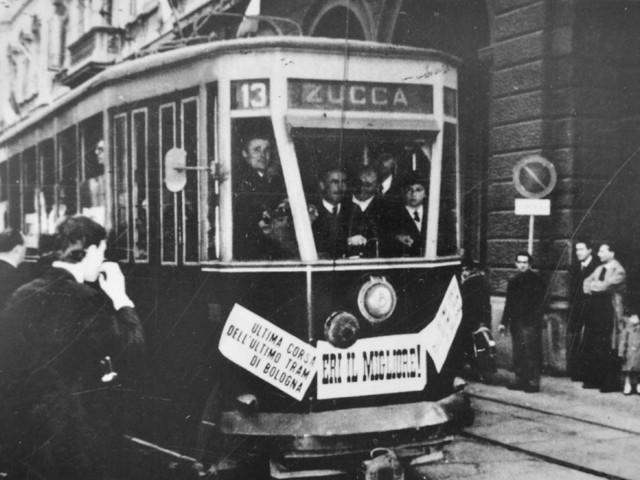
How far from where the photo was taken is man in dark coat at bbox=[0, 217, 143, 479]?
358 cm

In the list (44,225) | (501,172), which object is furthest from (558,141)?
(44,225)

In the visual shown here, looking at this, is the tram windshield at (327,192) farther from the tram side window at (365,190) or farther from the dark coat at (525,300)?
the dark coat at (525,300)

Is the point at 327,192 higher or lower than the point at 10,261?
higher

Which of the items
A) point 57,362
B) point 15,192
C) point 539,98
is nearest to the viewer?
point 57,362

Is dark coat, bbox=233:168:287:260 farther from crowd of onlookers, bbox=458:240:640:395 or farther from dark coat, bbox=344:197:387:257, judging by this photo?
crowd of onlookers, bbox=458:240:640:395

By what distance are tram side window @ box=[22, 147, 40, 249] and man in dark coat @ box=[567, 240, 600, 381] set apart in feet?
18.9

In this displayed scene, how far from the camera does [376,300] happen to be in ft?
16.0

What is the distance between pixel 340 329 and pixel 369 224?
677 mm

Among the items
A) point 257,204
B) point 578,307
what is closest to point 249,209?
point 257,204

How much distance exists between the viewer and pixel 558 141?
9086 millimetres

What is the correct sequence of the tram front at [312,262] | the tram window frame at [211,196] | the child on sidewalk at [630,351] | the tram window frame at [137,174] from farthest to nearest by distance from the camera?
the child on sidewalk at [630,351] < the tram window frame at [137,174] < the tram window frame at [211,196] < the tram front at [312,262]

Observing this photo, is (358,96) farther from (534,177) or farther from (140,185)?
(534,177)

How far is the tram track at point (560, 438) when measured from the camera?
5.60 m

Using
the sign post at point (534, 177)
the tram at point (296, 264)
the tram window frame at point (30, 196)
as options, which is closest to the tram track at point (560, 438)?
the tram at point (296, 264)
